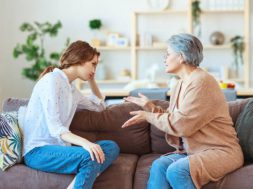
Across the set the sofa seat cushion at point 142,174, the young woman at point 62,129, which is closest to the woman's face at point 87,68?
the young woman at point 62,129

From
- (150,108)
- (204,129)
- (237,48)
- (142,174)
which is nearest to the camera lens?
(204,129)

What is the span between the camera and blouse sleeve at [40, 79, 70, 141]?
264 centimetres

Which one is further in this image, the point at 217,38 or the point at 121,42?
the point at 121,42

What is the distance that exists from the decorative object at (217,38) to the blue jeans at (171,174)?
3959 mm

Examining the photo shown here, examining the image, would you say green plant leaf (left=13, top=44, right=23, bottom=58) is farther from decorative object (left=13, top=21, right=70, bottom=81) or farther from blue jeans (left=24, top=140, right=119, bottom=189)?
blue jeans (left=24, top=140, right=119, bottom=189)

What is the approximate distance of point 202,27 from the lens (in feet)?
21.5

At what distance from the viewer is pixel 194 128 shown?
258 centimetres

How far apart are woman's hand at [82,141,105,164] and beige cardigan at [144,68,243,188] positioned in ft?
1.06

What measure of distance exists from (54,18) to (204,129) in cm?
441

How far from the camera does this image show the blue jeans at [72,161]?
2527mm

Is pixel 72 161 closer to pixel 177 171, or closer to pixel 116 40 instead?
pixel 177 171

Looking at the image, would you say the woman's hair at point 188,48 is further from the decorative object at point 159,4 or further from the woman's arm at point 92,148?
the decorative object at point 159,4

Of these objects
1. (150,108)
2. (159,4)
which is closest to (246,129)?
(150,108)

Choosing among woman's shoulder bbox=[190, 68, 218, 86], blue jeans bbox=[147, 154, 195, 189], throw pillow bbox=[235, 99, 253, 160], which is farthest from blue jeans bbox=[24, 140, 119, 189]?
throw pillow bbox=[235, 99, 253, 160]
